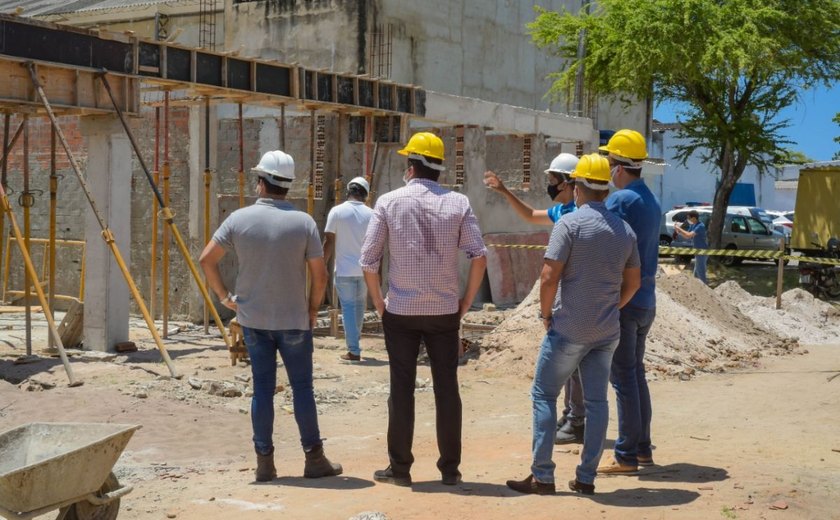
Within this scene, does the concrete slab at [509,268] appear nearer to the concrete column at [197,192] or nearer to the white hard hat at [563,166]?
the concrete column at [197,192]

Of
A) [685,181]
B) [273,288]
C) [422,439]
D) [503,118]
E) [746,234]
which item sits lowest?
[422,439]

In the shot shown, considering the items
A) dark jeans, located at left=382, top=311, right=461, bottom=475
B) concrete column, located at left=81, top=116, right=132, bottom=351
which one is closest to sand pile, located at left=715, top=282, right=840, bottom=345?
concrete column, located at left=81, top=116, right=132, bottom=351

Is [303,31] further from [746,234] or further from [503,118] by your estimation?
[746,234]

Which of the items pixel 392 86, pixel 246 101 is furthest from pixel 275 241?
pixel 392 86

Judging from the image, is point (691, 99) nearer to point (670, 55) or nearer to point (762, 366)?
point (670, 55)

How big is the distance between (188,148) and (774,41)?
15157 mm

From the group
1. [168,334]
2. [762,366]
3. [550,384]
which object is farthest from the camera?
[168,334]

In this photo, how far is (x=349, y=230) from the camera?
1193cm

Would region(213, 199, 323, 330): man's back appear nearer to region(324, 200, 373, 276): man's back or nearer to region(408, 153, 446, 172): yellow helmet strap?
region(408, 153, 446, 172): yellow helmet strap

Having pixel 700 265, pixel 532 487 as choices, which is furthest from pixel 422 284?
pixel 700 265

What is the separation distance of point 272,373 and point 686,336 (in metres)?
8.55

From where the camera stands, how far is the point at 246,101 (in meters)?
15.0

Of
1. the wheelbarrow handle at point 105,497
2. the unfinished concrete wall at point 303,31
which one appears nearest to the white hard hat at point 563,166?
the wheelbarrow handle at point 105,497

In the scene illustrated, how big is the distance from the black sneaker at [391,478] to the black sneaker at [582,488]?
989 mm
